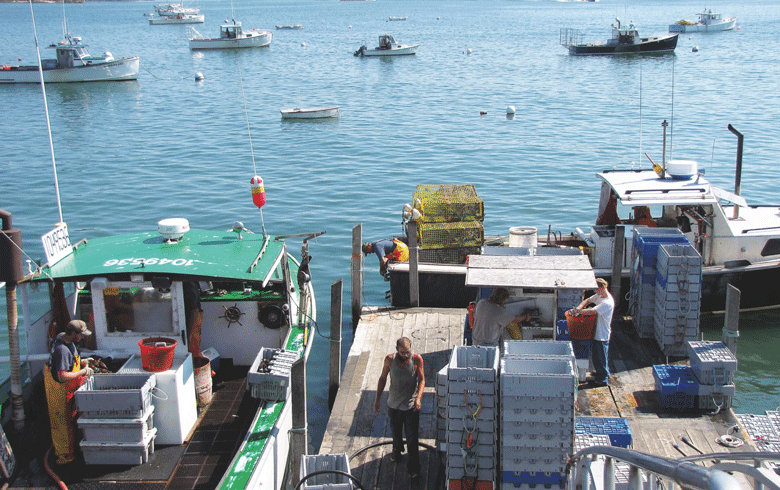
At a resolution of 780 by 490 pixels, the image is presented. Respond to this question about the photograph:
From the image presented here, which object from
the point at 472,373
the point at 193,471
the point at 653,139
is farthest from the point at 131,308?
the point at 653,139

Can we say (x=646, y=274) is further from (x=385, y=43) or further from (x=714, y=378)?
(x=385, y=43)

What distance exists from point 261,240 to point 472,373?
163 inches

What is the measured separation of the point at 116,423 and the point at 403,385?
9.77ft

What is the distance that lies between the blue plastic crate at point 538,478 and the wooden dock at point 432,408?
3.43 ft

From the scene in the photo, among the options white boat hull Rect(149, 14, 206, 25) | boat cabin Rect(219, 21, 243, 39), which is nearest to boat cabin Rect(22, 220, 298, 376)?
boat cabin Rect(219, 21, 243, 39)

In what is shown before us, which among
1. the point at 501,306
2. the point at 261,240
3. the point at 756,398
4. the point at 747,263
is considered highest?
the point at 261,240

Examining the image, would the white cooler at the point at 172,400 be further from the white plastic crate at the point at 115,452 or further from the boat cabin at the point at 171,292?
the boat cabin at the point at 171,292

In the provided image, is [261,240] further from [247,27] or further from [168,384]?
[247,27]

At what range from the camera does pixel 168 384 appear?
8.48 metres

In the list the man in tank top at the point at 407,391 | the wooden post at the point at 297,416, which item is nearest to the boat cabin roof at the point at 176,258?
the wooden post at the point at 297,416

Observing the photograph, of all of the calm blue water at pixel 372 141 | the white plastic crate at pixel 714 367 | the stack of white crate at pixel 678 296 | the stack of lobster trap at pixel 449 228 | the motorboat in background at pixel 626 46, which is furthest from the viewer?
the motorboat in background at pixel 626 46

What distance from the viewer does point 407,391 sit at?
828 centimetres

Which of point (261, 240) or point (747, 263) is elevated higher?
point (261, 240)

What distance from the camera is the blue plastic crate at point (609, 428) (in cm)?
838
